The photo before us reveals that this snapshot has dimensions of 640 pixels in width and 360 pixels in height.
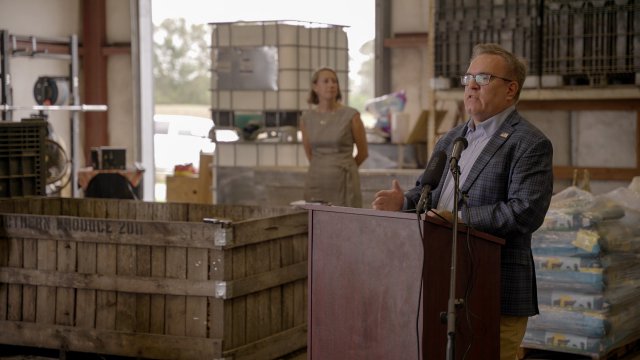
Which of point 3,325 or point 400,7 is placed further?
point 400,7

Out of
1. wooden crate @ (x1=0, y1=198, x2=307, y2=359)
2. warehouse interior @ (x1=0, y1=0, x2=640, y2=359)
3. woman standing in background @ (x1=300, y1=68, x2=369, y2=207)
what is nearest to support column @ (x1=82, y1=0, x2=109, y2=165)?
warehouse interior @ (x1=0, y1=0, x2=640, y2=359)

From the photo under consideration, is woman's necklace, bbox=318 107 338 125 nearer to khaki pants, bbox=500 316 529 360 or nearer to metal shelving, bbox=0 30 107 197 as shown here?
khaki pants, bbox=500 316 529 360

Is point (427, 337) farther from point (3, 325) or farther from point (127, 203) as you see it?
point (127, 203)

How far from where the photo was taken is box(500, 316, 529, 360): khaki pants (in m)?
3.74

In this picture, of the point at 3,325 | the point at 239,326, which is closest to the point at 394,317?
the point at 239,326

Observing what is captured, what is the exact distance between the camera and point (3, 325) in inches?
244

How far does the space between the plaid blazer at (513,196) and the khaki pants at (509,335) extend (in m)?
0.06

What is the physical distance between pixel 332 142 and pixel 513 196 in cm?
Result: 425

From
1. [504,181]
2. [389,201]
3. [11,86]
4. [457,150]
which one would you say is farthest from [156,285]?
[11,86]

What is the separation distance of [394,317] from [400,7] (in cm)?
1096

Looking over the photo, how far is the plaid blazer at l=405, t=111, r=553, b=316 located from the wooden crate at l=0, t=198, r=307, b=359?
7.22ft

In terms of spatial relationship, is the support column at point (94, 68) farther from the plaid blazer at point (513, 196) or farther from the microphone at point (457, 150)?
the microphone at point (457, 150)

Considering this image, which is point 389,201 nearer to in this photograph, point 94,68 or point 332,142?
point 332,142

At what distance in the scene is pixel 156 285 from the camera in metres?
5.74
